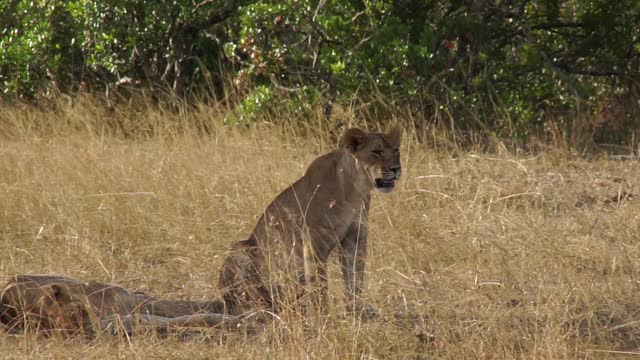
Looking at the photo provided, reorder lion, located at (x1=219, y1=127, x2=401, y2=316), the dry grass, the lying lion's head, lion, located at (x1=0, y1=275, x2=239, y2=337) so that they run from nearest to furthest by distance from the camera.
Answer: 1. the dry grass
2. lion, located at (x1=0, y1=275, x2=239, y2=337)
3. lion, located at (x1=219, y1=127, x2=401, y2=316)
4. the lying lion's head

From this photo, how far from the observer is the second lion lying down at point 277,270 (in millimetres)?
4898

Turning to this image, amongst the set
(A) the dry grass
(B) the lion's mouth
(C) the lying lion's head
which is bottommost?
(A) the dry grass

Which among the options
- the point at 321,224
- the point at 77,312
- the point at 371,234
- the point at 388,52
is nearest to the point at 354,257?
the point at 321,224

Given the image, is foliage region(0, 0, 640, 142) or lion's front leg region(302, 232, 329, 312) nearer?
lion's front leg region(302, 232, 329, 312)

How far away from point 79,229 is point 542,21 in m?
4.83

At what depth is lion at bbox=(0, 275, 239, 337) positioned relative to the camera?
4824 mm

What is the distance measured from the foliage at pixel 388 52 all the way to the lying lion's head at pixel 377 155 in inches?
116

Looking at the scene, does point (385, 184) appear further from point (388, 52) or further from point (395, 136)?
point (388, 52)

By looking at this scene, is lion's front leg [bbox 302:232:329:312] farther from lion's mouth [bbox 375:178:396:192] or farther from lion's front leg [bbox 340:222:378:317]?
lion's mouth [bbox 375:178:396:192]

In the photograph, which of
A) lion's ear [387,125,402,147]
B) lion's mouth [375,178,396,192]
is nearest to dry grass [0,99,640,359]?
lion's mouth [375,178,396,192]

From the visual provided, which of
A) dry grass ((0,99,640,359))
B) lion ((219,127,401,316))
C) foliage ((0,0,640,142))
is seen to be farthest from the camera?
foliage ((0,0,640,142))

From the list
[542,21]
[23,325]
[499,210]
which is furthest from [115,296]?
[542,21]

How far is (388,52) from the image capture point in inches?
348

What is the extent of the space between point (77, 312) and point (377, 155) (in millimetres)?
1573
